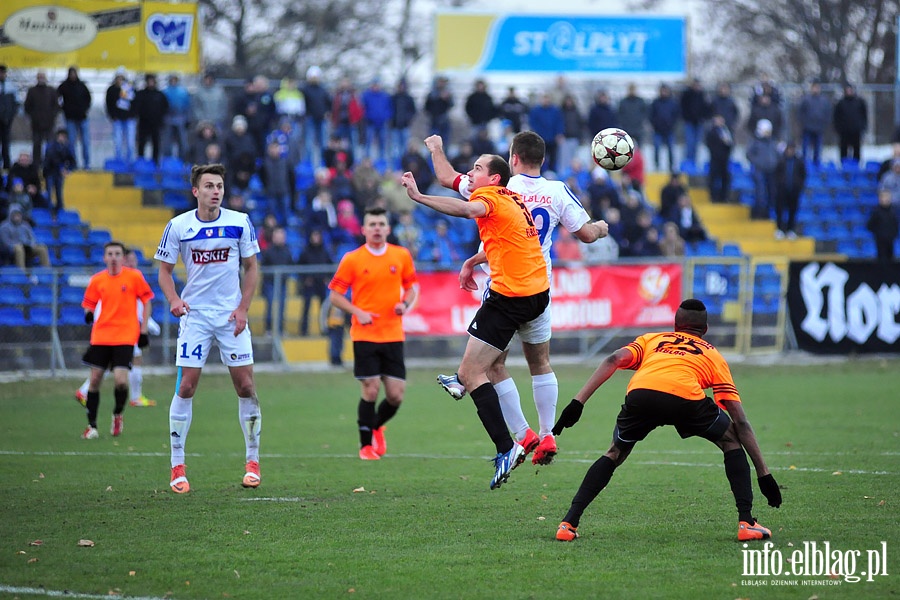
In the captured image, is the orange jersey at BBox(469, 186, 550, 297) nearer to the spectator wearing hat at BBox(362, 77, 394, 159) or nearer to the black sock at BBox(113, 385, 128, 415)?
the black sock at BBox(113, 385, 128, 415)

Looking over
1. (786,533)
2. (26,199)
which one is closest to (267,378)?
(26,199)

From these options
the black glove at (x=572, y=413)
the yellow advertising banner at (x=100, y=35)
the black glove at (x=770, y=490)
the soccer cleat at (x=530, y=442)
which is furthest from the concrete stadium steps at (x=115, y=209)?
the black glove at (x=770, y=490)

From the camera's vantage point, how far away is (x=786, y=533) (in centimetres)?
774

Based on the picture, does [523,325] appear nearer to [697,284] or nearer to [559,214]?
[559,214]

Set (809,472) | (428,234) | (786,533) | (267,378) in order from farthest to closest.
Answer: (428,234)
(267,378)
(809,472)
(786,533)

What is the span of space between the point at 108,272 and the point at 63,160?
9355 mm

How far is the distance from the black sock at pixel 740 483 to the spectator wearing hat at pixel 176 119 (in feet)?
62.9

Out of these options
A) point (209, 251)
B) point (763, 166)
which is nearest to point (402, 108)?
point (763, 166)

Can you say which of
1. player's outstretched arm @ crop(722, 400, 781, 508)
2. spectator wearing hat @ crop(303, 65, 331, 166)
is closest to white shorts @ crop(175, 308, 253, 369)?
player's outstretched arm @ crop(722, 400, 781, 508)

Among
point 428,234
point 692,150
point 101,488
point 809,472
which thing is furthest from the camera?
point 692,150

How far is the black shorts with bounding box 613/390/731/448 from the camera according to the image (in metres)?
7.36

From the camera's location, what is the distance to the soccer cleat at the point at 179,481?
31.2 feet

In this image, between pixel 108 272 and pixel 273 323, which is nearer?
pixel 108 272

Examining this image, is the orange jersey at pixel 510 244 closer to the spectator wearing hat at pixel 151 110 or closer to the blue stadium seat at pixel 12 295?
the blue stadium seat at pixel 12 295
